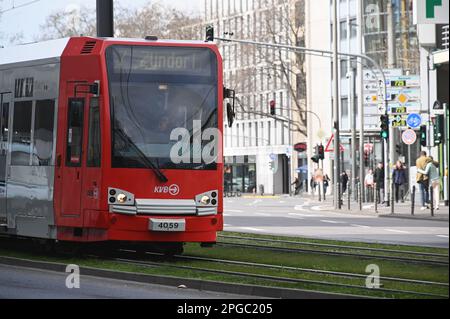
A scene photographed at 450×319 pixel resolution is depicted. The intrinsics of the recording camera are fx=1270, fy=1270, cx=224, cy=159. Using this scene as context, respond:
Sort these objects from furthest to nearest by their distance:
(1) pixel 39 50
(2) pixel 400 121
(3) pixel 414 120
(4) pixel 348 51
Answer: (4) pixel 348 51
(2) pixel 400 121
(3) pixel 414 120
(1) pixel 39 50

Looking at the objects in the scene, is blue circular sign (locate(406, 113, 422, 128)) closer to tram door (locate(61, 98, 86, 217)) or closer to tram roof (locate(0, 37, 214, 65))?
tram roof (locate(0, 37, 214, 65))

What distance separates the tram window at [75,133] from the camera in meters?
20.0

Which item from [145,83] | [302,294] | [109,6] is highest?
[109,6]

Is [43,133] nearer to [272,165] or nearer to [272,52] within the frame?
[272,52]

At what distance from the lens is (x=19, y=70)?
21703 millimetres

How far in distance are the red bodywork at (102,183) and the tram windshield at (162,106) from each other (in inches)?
4.6

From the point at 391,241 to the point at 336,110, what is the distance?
79.1 ft

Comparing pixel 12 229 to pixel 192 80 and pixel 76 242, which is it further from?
pixel 192 80

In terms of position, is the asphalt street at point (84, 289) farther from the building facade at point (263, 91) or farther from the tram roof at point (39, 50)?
the building facade at point (263, 91)

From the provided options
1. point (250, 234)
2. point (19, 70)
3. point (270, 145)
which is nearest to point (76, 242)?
point (19, 70)

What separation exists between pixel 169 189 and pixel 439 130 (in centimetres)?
2292

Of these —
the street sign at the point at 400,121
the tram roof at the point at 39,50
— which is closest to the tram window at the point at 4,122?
the tram roof at the point at 39,50

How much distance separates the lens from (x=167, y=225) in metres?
19.5

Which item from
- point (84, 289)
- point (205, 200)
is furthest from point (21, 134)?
point (84, 289)
